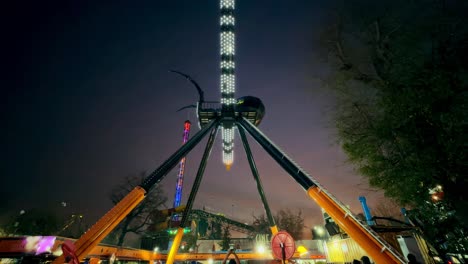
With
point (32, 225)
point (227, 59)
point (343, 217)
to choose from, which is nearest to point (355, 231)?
point (343, 217)

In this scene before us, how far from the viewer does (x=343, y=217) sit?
26.3 feet

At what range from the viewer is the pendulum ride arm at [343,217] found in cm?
668

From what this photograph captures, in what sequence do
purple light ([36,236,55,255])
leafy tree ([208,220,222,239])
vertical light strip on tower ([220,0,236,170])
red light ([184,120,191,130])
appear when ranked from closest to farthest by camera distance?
purple light ([36,236,55,255]) < vertical light strip on tower ([220,0,236,170]) < leafy tree ([208,220,222,239]) < red light ([184,120,191,130])

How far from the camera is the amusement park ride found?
7277 millimetres

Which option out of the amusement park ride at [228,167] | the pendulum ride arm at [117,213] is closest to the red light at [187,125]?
the amusement park ride at [228,167]

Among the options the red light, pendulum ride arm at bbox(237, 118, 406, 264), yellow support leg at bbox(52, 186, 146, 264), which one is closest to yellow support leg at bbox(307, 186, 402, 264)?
pendulum ride arm at bbox(237, 118, 406, 264)

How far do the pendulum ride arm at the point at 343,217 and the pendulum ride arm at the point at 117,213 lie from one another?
6920mm

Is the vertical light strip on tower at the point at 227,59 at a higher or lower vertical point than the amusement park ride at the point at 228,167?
higher

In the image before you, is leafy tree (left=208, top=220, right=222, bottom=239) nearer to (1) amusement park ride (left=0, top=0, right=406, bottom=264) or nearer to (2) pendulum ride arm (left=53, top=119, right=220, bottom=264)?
(1) amusement park ride (left=0, top=0, right=406, bottom=264)

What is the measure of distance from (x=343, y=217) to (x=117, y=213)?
965cm

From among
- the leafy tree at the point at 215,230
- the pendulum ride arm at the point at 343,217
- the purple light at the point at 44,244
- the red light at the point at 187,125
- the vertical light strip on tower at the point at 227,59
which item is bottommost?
the purple light at the point at 44,244

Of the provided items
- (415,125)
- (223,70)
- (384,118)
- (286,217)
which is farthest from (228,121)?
(286,217)

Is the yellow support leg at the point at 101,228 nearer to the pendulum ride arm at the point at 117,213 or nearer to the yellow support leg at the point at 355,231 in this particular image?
the pendulum ride arm at the point at 117,213

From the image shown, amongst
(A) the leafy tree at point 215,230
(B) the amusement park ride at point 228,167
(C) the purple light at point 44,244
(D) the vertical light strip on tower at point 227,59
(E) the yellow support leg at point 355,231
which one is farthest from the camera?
(A) the leafy tree at point 215,230
